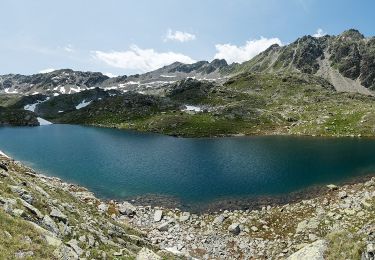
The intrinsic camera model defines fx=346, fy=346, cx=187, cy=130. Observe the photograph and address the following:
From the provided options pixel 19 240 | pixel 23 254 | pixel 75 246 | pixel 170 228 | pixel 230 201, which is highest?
pixel 19 240

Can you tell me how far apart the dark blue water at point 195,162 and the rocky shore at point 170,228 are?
30.0ft

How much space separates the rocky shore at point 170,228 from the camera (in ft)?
77.3

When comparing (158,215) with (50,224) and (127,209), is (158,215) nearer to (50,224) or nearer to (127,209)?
(127,209)

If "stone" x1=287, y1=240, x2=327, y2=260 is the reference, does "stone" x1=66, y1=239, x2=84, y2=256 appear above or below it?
above

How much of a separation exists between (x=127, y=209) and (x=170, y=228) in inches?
346

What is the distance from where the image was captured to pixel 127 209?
53.2 meters

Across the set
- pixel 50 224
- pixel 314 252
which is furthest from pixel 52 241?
pixel 314 252

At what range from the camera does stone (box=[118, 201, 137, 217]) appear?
52531mm

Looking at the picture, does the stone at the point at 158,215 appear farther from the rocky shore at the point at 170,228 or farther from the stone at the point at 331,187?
the stone at the point at 331,187

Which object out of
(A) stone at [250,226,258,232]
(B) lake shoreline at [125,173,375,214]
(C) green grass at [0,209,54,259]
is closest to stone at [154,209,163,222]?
(B) lake shoreline at [125,173,375,214]

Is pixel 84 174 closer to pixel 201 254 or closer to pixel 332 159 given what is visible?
pixel 201 254

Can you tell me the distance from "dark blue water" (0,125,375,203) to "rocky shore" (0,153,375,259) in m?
9.16

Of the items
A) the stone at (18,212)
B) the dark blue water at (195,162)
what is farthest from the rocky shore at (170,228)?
the dark blue water at (195,162)

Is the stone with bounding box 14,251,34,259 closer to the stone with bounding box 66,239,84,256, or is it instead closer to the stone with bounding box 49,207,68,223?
the stone with bounding box 66,239,84,256
